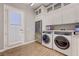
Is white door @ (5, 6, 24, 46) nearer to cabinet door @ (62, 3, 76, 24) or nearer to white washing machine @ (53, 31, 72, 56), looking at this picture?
white washing machine @ (53, 31, 72, 56)

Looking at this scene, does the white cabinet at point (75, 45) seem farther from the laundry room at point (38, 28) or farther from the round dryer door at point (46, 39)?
the round dryer door at point (46, 39)

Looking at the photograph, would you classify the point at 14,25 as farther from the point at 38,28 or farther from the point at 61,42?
the point at 61,42

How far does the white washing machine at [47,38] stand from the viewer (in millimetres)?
1498

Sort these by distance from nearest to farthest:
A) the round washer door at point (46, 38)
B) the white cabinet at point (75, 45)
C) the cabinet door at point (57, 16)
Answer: the white cabinet at point (75, 45)
the cabinet door at point (57, 16)
the round washer door at point (46, 38)

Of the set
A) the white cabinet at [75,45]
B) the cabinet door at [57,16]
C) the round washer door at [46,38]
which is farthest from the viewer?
the round washer door at [46,38]

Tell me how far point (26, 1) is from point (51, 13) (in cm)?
47

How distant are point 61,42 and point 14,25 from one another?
89 centimetres

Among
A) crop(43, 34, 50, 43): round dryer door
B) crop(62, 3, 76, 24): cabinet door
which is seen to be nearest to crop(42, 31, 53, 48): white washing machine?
crop(43, 34, 50, 43): round dryer door

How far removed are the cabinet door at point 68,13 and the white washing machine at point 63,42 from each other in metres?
0.23

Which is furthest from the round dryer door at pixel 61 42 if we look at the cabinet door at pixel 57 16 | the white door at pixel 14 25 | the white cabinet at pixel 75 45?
the white door at pixel 14 25

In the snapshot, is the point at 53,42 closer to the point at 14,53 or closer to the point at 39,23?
the point at 39,23

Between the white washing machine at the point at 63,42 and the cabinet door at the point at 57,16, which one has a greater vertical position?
the cabinet door at the point at 57,16

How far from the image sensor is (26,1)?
1.38m

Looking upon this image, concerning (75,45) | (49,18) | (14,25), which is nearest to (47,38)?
(49,18)
